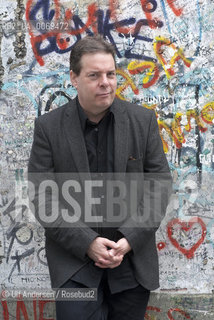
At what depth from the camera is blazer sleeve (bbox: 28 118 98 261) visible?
2709 mm

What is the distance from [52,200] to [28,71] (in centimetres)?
109

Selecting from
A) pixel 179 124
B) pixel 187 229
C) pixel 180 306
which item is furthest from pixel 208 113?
pixel 180 306

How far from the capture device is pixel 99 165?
2.82 m

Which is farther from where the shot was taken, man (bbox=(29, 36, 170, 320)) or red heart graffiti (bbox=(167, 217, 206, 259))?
red heart graffiti (bbox=(167, 217, 206, 259))

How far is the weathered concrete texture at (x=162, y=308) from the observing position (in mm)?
3621

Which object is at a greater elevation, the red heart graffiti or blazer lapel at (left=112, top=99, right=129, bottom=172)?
blazer lapel at (left=112, top=99, right=129, bottom=172)

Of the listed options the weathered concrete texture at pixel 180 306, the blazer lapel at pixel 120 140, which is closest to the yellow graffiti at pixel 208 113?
the blazer lapel at pixel 120 140

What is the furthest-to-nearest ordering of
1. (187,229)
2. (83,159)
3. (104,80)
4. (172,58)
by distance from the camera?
1. (187,229)
2. (172,58)
3. (83,159)
4. (104,80)

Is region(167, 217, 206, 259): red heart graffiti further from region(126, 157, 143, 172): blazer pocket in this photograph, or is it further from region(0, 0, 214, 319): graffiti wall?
region(126, 157, 143, 172): blazer pocket

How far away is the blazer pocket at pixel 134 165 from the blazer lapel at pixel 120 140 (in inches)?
1.6

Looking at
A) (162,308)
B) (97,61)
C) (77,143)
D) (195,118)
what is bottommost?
(162,308)

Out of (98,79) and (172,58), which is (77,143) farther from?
(172,58)

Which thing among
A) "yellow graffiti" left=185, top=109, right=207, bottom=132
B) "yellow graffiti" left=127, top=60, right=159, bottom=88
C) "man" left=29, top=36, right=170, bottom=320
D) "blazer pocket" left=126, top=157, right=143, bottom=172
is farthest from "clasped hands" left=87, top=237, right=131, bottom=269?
"yellow graffiti" left=127, top=60, right=159, bottom=88

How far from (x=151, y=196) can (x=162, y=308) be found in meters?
1.25
